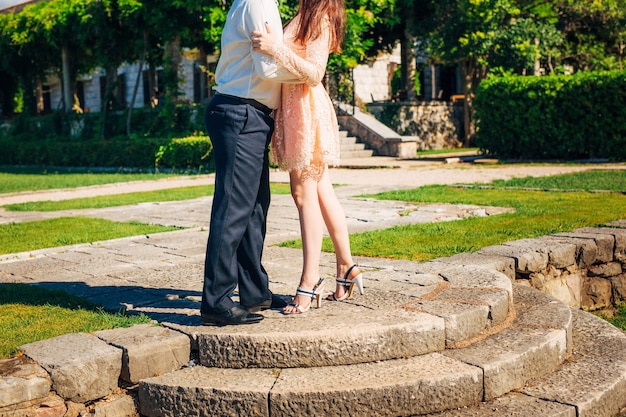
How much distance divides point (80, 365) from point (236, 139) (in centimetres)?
119

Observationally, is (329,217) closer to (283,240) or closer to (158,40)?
(283,240)

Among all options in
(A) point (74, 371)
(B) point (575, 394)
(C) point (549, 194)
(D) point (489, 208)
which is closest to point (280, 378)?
(A) point (74, 371)

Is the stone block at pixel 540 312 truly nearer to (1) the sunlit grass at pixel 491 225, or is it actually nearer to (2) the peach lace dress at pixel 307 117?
(1) the sunlit grass at pixel 491 225

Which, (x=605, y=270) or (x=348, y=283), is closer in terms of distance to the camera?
(x=348, y=283)

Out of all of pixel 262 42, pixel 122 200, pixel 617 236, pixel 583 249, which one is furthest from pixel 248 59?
pixel 122 200

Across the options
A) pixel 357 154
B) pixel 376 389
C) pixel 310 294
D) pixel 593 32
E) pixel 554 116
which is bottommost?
pixel 376 389

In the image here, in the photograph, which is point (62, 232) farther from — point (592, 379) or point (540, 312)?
point (592, 379)

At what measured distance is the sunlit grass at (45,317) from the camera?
336cm

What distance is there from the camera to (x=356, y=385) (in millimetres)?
2961

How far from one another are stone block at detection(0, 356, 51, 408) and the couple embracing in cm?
76

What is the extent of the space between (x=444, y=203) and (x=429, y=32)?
1493 centimetres

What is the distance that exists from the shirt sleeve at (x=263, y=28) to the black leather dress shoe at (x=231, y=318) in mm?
1069

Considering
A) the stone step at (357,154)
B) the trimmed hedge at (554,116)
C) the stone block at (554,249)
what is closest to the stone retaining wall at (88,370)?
the stone block at (554,249)

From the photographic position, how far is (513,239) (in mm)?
5734
